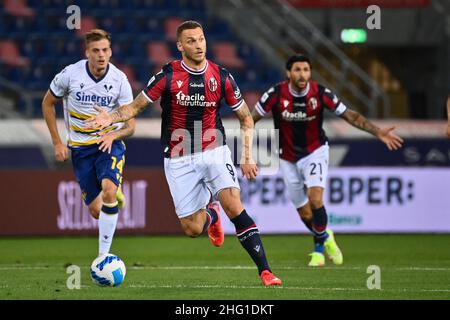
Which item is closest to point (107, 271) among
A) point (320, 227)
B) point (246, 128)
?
point (246, 128)

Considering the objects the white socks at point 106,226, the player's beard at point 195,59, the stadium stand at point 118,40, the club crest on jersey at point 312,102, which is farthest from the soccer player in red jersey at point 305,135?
the stadium stand at point 118,40

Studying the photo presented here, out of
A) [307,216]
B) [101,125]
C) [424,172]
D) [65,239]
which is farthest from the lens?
[424,172]

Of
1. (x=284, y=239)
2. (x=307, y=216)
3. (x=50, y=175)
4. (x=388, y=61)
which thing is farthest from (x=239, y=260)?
(x=388, y=61)

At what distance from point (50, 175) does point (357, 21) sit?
11.4 m

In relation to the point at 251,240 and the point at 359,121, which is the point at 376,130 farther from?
the point at 251,240

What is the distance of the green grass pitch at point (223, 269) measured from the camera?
9766 millimetres

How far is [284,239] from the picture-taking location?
18.2 metres

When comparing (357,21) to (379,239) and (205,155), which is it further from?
(205,155)

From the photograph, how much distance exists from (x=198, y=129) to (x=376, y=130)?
3.08 m

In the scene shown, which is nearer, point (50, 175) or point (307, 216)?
point (307, 216)

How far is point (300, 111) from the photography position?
13938 mm

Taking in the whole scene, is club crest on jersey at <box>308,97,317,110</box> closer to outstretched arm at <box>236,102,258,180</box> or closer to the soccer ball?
outstretched arm at <box>236,102,258,180</box>

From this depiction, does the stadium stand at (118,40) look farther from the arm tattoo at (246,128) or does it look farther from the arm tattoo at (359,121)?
the arm tattoo at (246,128)

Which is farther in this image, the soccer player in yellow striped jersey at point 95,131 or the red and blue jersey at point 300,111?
the red and blue jersey at point 300,111
